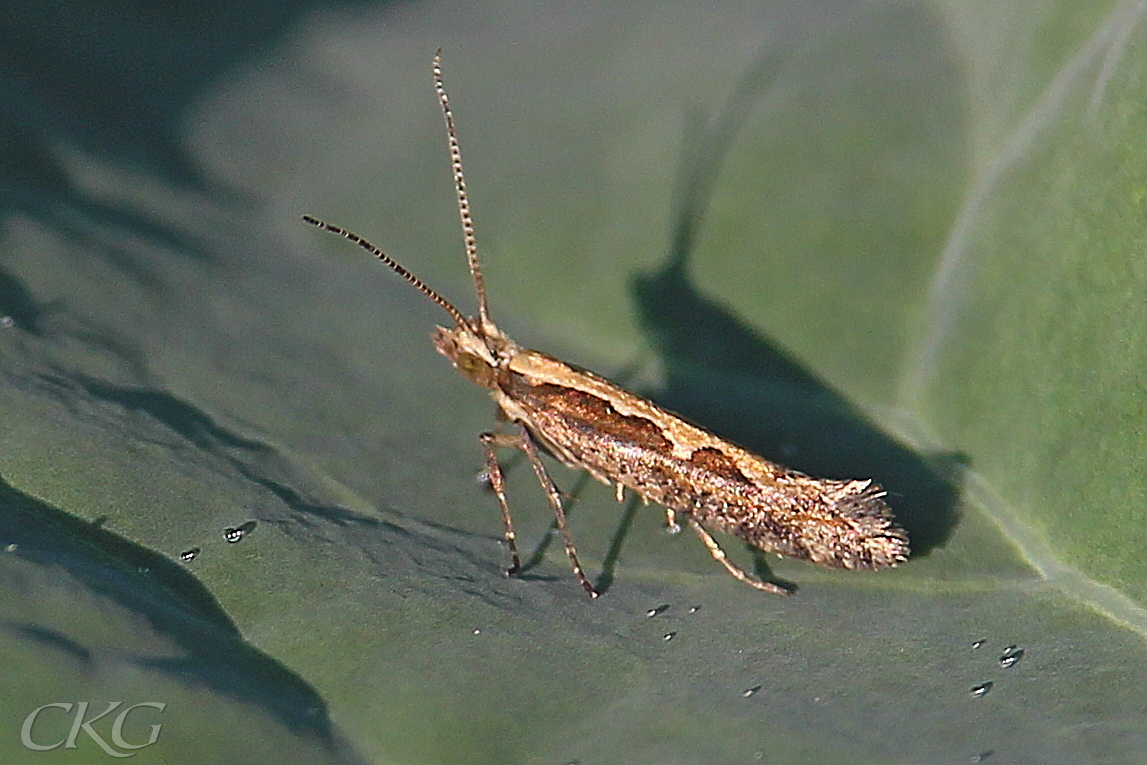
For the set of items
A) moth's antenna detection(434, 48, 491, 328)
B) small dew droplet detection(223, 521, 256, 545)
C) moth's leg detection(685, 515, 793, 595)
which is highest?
moth's antenna detection(434, 48, 491, 328)

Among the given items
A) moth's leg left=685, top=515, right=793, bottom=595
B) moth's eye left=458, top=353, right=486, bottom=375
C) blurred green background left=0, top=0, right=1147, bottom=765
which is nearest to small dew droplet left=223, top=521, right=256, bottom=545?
blurred green background left=0, top=0, right=1147, bottom=765

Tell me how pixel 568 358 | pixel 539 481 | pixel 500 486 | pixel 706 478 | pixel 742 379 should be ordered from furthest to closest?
pixel 568 358, pixel 742 379, pixel 539 481, pixel 706 478, pixel 500 486

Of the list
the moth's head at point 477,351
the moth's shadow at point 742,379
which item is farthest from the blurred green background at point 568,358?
the moth's head at point 477,351

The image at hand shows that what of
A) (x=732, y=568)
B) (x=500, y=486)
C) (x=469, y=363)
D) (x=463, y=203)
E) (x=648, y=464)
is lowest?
(x=732, y=568)

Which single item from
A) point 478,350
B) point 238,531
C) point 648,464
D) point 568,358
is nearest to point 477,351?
point 478,350

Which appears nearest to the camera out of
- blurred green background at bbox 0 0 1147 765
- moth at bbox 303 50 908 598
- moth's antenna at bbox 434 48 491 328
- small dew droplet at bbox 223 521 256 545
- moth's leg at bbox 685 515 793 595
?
blurred green background at bbox 0 0 1147 765

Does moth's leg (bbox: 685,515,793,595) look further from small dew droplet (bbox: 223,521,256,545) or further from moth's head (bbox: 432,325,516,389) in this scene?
small dew droplet (bbox: 223,521,256,545)

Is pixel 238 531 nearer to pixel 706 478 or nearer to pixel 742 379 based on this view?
pixel 706 478
